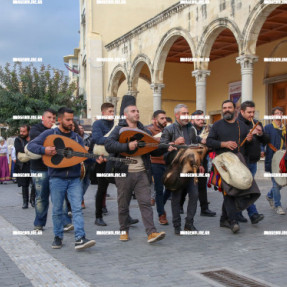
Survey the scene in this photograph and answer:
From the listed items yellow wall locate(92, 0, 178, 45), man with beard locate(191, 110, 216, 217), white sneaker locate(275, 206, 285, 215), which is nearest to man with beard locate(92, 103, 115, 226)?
man with beard locate(191, 110, 216, 217)

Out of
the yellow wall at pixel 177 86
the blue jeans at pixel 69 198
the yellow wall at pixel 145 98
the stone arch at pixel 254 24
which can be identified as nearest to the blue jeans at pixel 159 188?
the blue jeans at pixel 69 198

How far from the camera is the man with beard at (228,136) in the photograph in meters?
5.89

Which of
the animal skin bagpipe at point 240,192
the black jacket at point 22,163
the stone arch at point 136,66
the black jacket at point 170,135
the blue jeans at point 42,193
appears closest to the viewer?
the animal skin bagpipe at point 240,192

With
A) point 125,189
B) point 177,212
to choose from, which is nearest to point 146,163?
point 125,189

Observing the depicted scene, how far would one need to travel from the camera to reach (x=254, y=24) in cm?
1292

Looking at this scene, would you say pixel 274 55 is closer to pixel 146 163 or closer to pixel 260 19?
pixel 260 19

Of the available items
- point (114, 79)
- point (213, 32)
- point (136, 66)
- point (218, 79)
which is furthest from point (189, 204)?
point (218, 79)

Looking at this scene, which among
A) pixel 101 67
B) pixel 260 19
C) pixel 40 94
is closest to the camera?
pixel 260 19

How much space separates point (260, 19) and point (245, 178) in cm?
875

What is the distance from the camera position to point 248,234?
19.0 ft

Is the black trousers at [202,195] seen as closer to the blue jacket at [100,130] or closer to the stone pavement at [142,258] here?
the stone pavement at [142,258]

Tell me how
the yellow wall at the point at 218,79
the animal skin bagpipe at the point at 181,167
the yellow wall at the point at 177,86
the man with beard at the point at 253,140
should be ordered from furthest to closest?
the yellow wall at the point at 177,86 → the yellow wall at the point at 218,79 → the man with beard at the point at 253,140 → the animal skin bagpipe at the point at 181,167

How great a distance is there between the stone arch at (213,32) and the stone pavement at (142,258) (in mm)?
8758

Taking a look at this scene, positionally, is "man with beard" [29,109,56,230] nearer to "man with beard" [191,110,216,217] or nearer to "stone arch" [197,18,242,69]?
"man with beard" [191,110,216,217]
